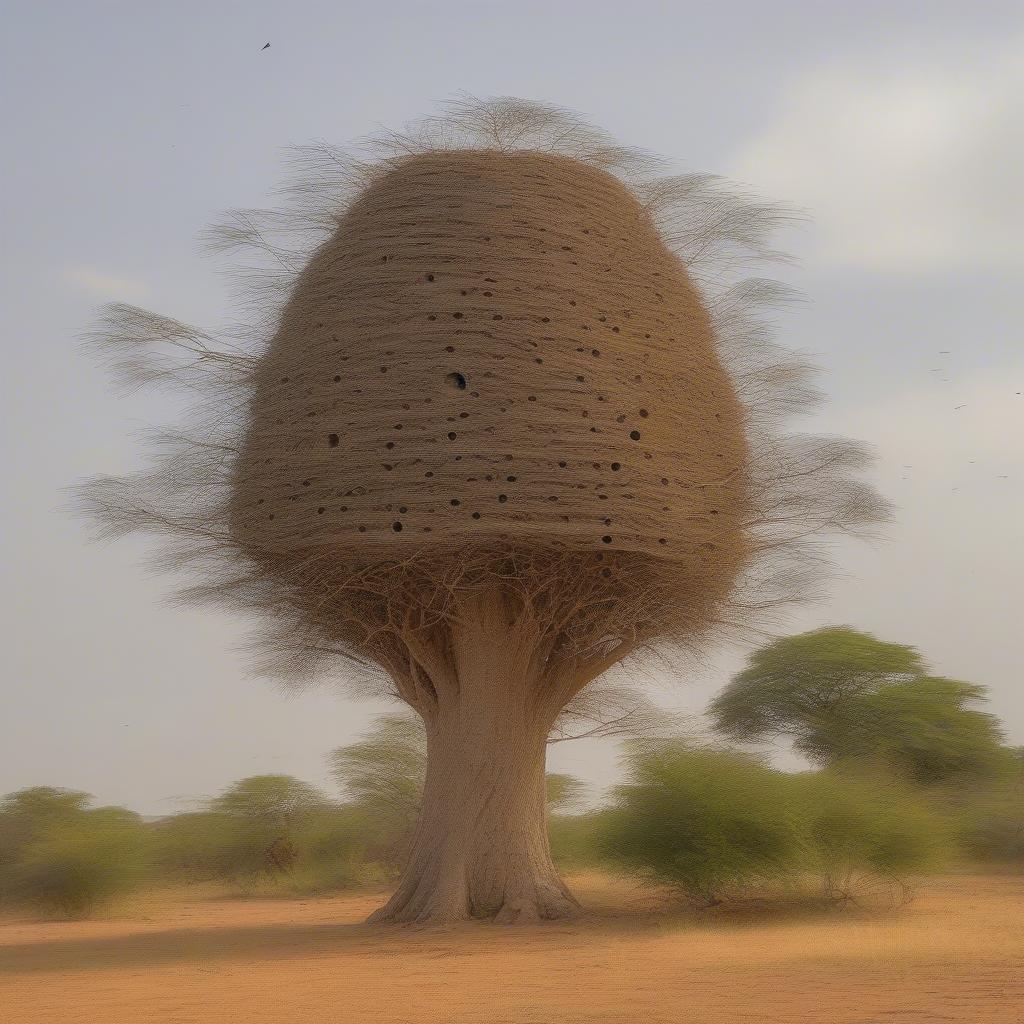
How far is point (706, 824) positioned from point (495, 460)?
17.1 feet

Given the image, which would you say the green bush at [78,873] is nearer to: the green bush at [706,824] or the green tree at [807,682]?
the green bush at [706,824]

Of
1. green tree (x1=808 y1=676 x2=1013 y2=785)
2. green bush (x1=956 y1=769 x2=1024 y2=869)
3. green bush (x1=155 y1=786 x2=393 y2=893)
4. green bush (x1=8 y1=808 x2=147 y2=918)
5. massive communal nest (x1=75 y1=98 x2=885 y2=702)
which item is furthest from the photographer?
green tree (x1=808 y1=676 x2=1013 y2=785)

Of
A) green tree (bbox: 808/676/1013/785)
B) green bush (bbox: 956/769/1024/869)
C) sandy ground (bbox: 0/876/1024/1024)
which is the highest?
green tree (bbox: 808/676/1013/785)

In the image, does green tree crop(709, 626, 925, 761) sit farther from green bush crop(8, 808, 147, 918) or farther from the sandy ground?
green bush crop(8, 808, 147, 918)

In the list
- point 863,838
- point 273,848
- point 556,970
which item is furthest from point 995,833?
point 556,970

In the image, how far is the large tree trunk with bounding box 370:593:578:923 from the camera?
1365cm

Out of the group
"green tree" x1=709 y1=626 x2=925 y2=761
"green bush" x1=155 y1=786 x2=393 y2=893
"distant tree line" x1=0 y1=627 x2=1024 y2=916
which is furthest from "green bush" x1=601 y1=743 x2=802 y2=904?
"green tree" x1=709 y1=626 x2=925 y2=761

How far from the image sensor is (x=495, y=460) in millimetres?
12203

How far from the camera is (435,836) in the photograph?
14.2 metres

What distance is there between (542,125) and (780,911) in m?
9.61

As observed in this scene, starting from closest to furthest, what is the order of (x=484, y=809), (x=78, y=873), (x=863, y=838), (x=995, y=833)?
(x=484, y=809)
(x=863, y=838)
(x=78, y=873)
(x=995, y=833)

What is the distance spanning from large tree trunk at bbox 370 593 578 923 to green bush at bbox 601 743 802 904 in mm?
1270

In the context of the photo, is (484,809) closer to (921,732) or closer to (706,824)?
(706,824)

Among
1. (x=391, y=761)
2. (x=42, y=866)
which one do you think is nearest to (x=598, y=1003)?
(x=42, y=866)
